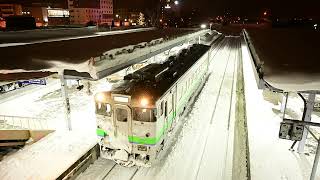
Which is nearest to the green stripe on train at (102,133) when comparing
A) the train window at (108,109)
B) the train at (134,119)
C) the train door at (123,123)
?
the train at (134,119)

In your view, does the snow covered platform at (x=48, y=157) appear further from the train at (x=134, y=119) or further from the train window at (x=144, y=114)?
the train window at (x=144, y=114)

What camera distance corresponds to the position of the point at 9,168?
1052 centimetres

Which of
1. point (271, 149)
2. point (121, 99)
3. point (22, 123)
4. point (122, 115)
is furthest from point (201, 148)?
point (22, 123)

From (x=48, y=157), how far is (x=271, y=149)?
9.78m

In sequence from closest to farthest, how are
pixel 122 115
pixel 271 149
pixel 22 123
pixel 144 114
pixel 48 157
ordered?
1. pixel 144 114
2. pixel 122 115
3. pixel 48 157
4. pixel 271 149
5. pixel 22 123

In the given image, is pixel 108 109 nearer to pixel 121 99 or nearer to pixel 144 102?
pixel 121 99

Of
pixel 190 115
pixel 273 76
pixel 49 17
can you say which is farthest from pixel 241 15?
pixel 273 76

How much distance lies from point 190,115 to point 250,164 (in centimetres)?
572

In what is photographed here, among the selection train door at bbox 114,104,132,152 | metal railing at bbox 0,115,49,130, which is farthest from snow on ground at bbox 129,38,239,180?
metal railing at bbox 0,115,49,130

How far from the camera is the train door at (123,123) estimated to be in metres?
9.55

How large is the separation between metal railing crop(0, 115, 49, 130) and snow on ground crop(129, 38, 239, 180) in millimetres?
7530

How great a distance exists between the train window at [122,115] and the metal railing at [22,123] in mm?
6857

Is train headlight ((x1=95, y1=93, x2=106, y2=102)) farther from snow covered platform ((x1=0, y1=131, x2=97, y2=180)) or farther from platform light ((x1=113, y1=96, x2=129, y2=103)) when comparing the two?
snow covered platform ((x1=0, y1=131, x2=97, y2=180))

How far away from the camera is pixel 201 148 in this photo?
1206 cm
